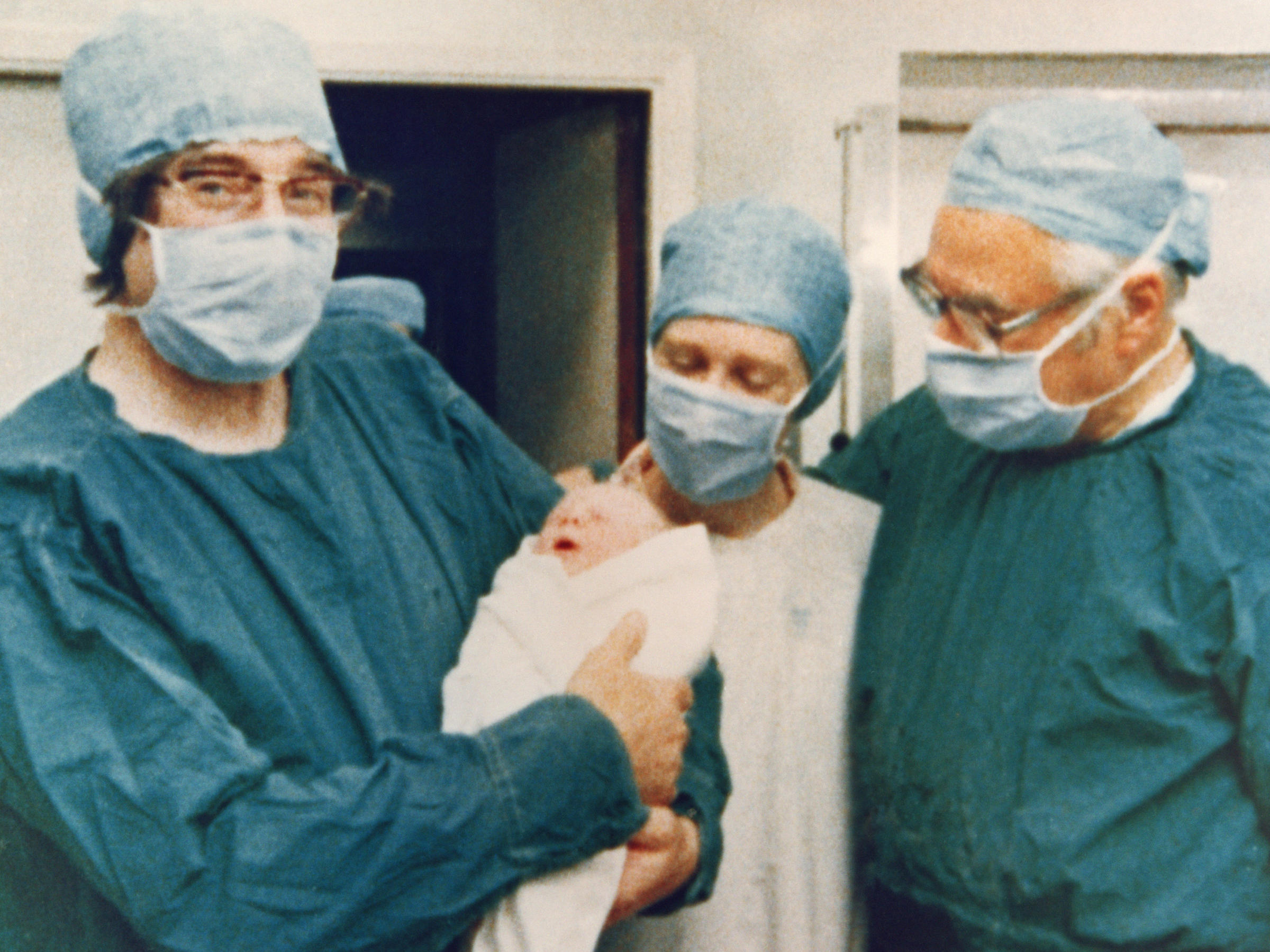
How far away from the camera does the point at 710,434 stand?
140 centimetres

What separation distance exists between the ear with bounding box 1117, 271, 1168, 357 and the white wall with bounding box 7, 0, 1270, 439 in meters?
1.07

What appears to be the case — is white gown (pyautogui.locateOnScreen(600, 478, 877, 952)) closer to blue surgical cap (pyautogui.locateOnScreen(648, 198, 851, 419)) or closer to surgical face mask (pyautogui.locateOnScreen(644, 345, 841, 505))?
surgical face mask (pyautogui.locateOnScreen(644, 345, 841, 505))

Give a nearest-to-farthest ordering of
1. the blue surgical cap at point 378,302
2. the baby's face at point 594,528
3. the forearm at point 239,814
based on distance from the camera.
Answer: the forearm at point 239,814
the baby's face at point 594,528
the blue surgical cap at point 378,302

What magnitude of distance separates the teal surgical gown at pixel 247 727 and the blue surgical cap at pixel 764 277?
0.49 m

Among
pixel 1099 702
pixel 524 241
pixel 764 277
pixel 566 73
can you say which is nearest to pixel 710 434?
pixel 764 277

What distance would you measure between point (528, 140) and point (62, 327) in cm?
132

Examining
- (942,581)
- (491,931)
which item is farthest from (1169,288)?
(491,931)

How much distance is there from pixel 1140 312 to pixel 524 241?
2.15 metres

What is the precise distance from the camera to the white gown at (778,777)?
1368 mm

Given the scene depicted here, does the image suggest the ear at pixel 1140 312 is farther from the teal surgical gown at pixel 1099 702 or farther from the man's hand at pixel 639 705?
the man's hand at pixel 639 705

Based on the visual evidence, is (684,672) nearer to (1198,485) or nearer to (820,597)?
(820,597)

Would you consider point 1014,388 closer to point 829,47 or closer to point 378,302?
point 829,47

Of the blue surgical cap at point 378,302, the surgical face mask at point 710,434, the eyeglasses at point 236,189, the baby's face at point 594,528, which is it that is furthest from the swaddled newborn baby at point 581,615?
the blue surgical cap at point 378,302

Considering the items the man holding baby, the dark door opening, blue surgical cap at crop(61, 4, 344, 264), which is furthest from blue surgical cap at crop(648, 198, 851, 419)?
the dark door opening
